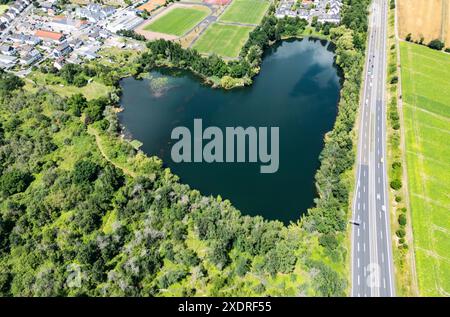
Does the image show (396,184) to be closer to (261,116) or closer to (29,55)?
(261,116)

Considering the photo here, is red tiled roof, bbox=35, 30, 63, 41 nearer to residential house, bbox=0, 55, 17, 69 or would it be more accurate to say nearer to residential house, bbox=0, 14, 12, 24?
residential house, bbox=0, 55, 17, 69

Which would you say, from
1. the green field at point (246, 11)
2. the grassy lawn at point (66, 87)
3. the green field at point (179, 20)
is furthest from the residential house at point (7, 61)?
the green field at point (246, 11)

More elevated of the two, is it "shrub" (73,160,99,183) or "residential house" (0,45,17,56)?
"residential house" (0,45,17,56)

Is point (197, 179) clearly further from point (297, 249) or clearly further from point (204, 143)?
point (297, 249)

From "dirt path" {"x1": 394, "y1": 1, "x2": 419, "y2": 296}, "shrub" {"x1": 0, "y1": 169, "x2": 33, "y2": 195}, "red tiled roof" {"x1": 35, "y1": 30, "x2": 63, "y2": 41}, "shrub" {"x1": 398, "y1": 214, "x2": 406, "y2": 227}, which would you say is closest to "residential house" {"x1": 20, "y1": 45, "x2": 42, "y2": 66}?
"red tiled roof" {"x1": 35, "y1": 30, "x2": 63, "y2": 41}

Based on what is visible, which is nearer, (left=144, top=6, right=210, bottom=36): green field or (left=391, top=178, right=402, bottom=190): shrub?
(left=391, top=178, right=402, bottom=190): shrub

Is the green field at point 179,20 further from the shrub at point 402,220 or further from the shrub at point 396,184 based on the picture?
the shrub at point 402,220

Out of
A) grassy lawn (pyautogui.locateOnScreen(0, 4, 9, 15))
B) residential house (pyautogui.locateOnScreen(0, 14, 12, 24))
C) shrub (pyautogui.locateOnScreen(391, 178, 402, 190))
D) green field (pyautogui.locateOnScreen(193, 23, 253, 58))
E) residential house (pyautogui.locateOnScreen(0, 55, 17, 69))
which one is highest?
grassy lawn (pyautogui.locateOnScreen(0, 4, 9, 15))
